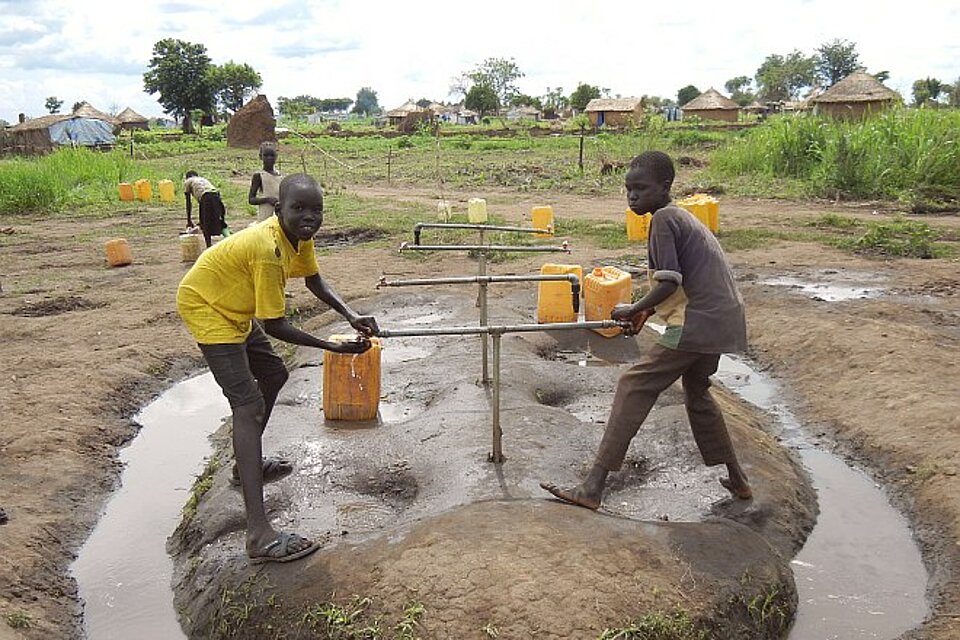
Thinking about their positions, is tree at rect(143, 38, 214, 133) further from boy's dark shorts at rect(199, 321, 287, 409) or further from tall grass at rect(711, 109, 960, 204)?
boy's dark shorts at rect(199, 321, 287, 409)

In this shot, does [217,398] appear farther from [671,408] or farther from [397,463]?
[671,408]

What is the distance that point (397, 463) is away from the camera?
4781mm

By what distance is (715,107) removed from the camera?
43.8 m

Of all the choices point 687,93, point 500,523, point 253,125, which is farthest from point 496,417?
point 687,93

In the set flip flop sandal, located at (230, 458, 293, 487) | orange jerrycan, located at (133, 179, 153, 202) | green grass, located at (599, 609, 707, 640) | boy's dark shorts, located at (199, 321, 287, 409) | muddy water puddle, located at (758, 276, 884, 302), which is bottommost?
flip flop sandal, located at (230, 458, 293, 487)

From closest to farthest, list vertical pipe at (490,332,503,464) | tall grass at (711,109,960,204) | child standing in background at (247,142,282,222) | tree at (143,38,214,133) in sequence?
vertical pipe at (490,332,503,464) → child standing in background at (247,142,282,222) → tall grass at (711,109,960,204) → tree at (143,38,214,133)

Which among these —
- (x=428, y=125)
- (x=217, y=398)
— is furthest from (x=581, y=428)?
(x=428, y=125)

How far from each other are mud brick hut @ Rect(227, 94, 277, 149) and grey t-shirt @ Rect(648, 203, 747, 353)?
109ft

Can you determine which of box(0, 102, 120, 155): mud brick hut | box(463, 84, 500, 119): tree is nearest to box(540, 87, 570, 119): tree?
box(463, 84, 500, 119): tree

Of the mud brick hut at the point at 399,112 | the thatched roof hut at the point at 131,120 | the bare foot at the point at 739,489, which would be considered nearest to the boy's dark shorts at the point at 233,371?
the bare foot at the point at 739,489

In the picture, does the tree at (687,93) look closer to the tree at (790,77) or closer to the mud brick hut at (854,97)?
the tree at (790,77)

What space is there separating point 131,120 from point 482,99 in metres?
24.0

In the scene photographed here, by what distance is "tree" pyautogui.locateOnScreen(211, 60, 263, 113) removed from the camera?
5394 centimetres

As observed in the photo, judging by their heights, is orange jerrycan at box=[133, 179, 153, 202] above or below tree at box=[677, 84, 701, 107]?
below
